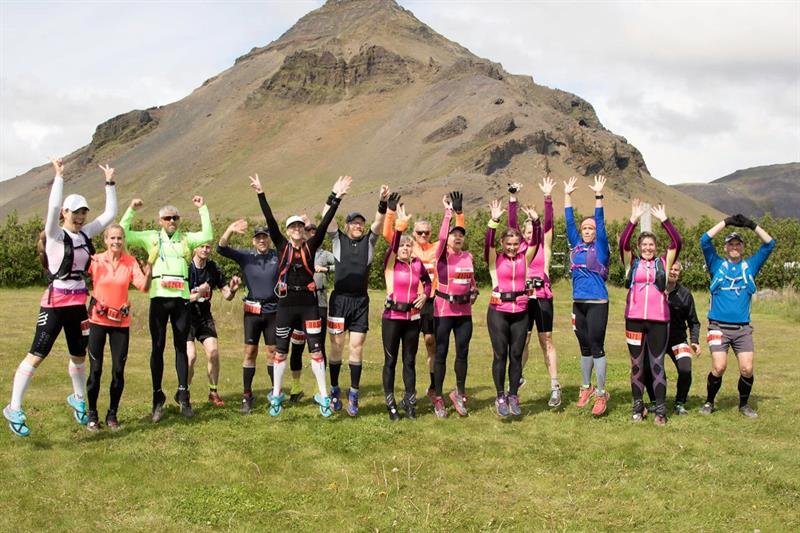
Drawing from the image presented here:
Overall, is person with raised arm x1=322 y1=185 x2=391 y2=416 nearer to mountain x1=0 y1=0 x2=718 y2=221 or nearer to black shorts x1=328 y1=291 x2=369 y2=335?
black shorts x1=328 y1=291 x2=369 y2=335

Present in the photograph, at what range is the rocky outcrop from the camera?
157 metres

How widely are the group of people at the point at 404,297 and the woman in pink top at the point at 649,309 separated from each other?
0.06 ft

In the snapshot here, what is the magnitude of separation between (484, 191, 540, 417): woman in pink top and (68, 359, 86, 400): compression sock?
5616 millimetres

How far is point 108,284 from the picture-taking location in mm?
9219

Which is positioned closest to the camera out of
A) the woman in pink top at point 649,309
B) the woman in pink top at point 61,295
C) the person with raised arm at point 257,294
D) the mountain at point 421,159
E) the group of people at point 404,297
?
the woman in pink top at point 61,295

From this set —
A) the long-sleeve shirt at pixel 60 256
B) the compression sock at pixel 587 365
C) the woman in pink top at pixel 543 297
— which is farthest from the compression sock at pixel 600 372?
the long-sleeve shirt at pixel 60 256

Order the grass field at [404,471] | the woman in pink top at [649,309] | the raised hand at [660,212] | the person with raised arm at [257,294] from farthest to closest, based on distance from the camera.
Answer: the person with raised arm at [257,294] → the raised hand at [660,212] → the woman in pink top at [649,309] → the grass field at [404,471]

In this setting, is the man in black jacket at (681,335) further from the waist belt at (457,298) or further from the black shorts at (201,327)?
the black shorts at (201,327)

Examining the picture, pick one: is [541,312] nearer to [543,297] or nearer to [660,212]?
[543,297]

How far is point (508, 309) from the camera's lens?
1025 centimetres

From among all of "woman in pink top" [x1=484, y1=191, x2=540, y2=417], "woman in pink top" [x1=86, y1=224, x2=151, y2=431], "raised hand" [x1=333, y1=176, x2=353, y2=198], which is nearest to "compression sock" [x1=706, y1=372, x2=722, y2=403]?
"woman in pink top" [x1=484, y1=191, x2=540, y2=417]

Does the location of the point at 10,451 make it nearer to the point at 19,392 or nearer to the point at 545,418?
the point at 19,392

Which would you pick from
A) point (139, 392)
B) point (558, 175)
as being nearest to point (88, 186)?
point (558, 175)

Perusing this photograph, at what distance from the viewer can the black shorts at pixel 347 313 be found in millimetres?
10523
